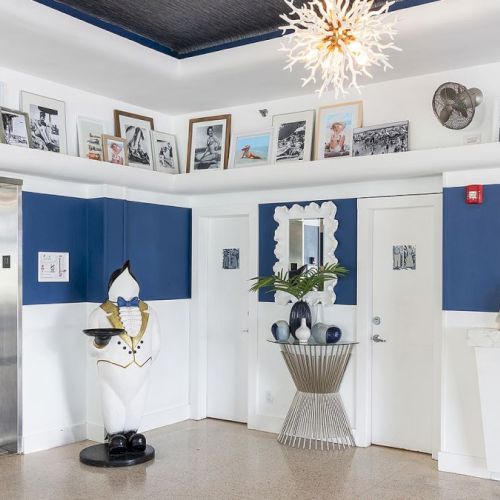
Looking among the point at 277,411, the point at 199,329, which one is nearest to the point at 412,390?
the point at 277,411

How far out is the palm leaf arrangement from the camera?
5816mm

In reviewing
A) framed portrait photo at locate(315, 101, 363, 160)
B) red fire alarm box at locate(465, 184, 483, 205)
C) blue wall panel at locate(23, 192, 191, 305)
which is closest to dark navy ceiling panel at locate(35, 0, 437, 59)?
framed portrait photo at locate(315, 101, 363, 160)

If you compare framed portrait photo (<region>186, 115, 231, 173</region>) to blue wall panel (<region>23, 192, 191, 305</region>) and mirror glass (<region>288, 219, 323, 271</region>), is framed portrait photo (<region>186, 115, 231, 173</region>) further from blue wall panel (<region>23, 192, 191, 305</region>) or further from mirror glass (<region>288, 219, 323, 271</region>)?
mirror glass (<region>288, 219, 323, 271</region>)

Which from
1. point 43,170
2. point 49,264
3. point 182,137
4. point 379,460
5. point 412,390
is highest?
point 182,137

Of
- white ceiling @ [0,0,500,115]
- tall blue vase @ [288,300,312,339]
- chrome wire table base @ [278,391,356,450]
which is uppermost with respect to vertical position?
white ceiling @ [0,0,500,115]

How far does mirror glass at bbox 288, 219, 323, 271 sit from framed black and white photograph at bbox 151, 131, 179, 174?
1.44m

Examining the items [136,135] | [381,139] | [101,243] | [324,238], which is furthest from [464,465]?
[136,135]

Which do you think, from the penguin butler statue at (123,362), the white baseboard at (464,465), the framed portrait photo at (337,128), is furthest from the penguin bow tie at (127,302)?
the white baseboard at (464,465)

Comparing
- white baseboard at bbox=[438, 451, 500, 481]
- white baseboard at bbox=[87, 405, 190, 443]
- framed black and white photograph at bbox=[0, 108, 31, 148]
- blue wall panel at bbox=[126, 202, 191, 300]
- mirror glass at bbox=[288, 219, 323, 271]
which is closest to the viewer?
white baseboard at bbox=[438, 451, 500, 481]

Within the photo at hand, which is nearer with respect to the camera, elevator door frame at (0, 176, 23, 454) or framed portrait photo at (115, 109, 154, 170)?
elevator door frame at (0, 176, 23, 454)

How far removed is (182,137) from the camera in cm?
707

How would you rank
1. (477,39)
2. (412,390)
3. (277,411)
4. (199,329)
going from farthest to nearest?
(199,329) < (277,411) < (412,390) < (477,39)

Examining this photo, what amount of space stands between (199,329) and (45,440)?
1.87m

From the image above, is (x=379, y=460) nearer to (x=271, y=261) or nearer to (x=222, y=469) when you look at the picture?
(x=222, y=469)
